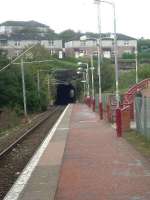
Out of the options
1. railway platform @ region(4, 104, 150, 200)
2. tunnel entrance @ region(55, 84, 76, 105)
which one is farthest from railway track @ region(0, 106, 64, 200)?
tunnel entrance @ region(55, 84, 76, 105)

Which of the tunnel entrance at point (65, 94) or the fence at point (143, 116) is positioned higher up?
the fence at point (143, 116)

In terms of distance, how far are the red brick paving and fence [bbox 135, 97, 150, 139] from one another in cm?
144

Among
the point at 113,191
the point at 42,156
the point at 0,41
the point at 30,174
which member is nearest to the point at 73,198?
the point at 113,191

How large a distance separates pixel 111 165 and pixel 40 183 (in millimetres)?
3513

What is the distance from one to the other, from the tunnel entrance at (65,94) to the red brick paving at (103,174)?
135934 mm

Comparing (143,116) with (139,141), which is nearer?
(139,141)

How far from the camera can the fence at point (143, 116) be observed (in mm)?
26234

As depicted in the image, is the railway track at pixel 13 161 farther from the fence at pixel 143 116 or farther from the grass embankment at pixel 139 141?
the fence at pixel 143 116

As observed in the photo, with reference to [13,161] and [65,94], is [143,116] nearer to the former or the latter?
[13,161]

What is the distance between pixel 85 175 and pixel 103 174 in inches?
18.3

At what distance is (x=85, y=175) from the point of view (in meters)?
16.0

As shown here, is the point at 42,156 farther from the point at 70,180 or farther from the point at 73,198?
the point at 73,198

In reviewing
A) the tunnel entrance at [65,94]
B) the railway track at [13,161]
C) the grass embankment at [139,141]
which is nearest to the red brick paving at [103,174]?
the grass embankment at [139,141]

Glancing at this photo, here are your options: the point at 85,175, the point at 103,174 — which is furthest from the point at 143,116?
the point at 85,175
